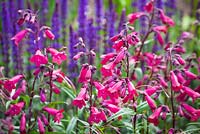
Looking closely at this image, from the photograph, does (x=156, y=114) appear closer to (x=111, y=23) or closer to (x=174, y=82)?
(x=174, y=82)

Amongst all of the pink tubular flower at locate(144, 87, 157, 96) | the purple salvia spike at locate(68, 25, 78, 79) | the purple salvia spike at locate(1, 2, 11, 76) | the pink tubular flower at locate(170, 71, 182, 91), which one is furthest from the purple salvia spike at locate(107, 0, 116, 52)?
the pink tubular flower at locate(170, 71, 182, 91)

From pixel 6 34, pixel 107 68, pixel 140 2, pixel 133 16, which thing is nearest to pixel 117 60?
pixel 107 68

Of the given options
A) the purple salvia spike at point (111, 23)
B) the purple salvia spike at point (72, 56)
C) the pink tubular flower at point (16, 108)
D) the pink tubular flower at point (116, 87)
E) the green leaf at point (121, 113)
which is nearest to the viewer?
the pink tubular flower at point (116, 87)

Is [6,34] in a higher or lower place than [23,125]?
higher

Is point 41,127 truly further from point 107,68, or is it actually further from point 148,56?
point 148,56

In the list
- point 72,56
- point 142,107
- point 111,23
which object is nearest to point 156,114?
point 142,107

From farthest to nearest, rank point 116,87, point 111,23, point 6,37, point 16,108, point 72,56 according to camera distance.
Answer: point 111,23
point 6,37
point 72,56
point 16,108
point 116,87

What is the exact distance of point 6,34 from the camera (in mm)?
5344

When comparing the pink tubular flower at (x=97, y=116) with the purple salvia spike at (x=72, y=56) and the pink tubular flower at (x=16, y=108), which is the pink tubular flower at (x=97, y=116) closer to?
the pink tubular flower at (x=16, y=108)

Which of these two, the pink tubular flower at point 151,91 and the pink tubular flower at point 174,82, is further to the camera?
the pink tubular flower at point 151,91

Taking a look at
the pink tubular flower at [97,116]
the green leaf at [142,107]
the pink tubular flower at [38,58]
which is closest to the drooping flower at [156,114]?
the green leaf at [142,107]

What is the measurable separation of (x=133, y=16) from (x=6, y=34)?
1.53m

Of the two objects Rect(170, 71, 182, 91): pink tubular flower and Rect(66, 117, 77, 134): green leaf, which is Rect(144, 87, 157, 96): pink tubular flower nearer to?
Rect(170, 71, 182, 91): pink tubular flower

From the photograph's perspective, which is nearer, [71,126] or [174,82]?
[174,82]
